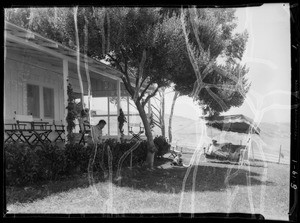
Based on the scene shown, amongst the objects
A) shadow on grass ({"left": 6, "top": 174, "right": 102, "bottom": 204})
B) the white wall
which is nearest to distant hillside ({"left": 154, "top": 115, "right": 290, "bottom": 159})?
shadow on grass ({"left": 6, "top": 174, "right": 102, "bottom": 204})

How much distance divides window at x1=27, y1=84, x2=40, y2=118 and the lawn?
2.93m

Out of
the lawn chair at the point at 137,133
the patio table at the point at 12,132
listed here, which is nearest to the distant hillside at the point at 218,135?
the lawn chair at the point at 137,133

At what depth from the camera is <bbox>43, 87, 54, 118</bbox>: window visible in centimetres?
707

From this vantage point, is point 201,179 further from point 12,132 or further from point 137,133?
point 12,132

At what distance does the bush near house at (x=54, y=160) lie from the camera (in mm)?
4055

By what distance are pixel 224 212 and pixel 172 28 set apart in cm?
277

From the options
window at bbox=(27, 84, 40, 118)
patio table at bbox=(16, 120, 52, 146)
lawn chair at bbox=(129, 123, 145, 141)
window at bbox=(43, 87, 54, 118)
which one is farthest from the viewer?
window at bbox=(43, 87, 54, 118)

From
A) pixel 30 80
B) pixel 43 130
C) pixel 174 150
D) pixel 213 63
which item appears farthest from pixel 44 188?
pixel 30 80

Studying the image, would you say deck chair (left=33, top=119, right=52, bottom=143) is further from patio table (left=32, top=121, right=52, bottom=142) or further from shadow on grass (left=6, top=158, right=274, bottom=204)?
shadow on grass (left=6, top=158, right=274, bottom=204)

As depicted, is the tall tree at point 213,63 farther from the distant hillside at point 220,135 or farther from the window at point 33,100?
the window at point 33,100

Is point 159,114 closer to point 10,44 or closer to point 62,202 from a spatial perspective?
point 62,202

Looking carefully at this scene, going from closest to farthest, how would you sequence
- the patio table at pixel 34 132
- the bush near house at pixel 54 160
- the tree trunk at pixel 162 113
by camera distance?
1. the bush near house at pixel 54 160
2. the tree trunk at pixel 162 113
3. the patio table at pixel 34 132

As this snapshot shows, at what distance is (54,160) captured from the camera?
4727 mm

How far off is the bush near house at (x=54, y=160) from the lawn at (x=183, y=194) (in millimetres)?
181
